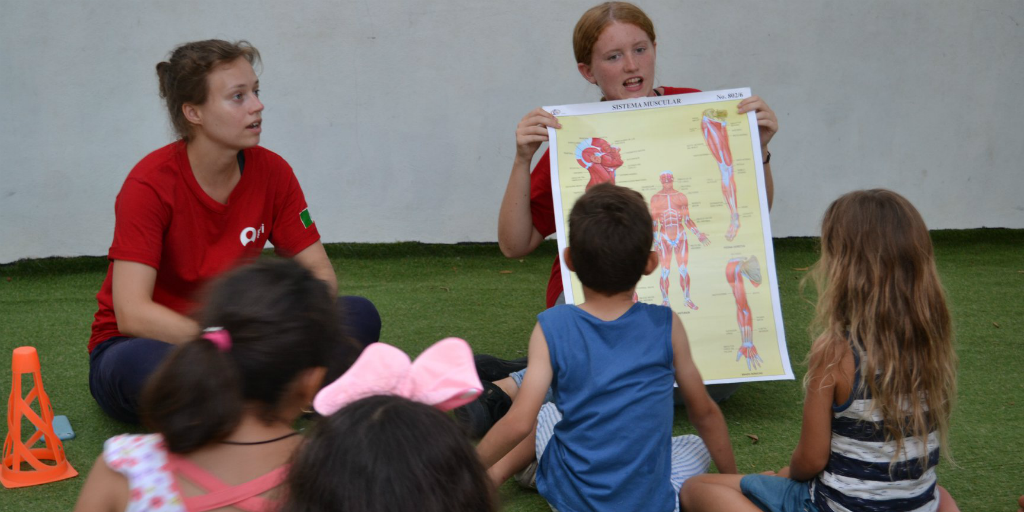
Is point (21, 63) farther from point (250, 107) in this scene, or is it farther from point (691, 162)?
point (691, 162)

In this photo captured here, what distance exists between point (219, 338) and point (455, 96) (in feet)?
11.3

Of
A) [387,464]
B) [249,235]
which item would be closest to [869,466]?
[387,464]

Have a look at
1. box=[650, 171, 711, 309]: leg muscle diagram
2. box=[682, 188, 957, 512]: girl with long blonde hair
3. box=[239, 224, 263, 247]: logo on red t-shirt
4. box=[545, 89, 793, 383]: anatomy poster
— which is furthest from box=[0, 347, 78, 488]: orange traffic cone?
box=[682, 188, 957, 512]: girl with long blonde hair

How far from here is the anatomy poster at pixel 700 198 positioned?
253 cm

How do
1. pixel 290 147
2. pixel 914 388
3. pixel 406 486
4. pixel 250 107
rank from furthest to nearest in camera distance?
pixel 290 147, pixel 250 107, pixel 914 388, pixel 406 486

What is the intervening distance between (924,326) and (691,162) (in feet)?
3.36

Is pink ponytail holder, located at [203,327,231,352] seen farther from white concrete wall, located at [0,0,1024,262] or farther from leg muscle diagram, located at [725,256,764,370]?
white concrete wall, located at [0,0,1024,262]

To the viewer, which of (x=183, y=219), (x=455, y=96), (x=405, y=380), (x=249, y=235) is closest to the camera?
(x=405, y=380)

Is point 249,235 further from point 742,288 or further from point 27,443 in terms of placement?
point 742,288

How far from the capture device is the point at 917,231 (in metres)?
1.71

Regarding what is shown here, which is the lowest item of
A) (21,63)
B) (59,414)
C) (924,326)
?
(59,414)

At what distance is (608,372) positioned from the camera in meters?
1.78

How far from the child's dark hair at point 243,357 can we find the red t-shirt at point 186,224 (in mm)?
1040

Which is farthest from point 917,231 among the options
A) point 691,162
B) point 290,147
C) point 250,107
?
point 290,147
